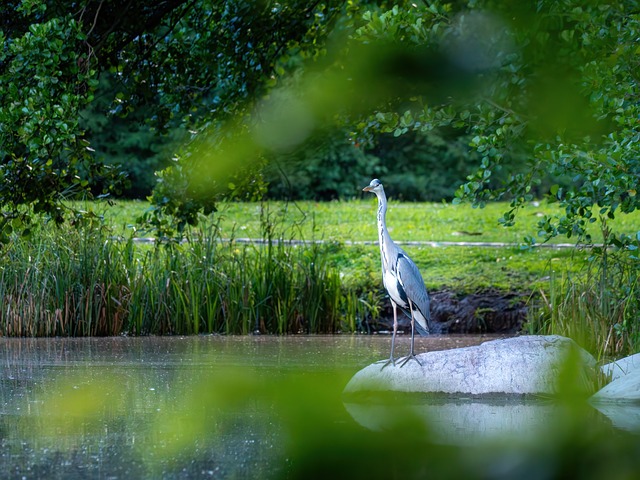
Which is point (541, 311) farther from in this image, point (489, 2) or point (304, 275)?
point (489, 2)

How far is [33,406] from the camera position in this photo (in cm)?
561

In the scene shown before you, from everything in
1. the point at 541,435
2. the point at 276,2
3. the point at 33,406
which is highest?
the point at 276,2

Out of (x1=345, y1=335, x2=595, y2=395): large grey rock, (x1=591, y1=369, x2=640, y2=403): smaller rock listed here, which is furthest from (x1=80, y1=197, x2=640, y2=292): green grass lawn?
(x1=591, y1=369, x2=640, y2=403): smaller rock

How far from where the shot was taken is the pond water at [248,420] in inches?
29.4

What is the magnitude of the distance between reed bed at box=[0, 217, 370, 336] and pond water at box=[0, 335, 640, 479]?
1.18 ft

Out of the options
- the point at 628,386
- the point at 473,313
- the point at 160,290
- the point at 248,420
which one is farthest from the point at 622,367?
the point at 248,420

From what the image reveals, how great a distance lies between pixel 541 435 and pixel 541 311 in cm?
801

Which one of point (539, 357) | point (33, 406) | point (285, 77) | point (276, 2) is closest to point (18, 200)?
point (33, 406)

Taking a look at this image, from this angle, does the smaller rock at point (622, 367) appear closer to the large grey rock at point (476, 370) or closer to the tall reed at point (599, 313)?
the large grey rock at point (476, 370)

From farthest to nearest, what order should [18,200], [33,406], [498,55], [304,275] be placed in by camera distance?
[304,275] → [18,200] → [33,406] → [498,55]

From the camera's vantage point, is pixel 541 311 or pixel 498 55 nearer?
pixel 498 55

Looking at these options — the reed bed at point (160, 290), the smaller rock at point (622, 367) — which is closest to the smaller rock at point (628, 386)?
the smaller rock at point (622, 367)

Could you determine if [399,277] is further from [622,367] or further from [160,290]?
[160,290]

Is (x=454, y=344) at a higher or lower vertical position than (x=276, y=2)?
lower
